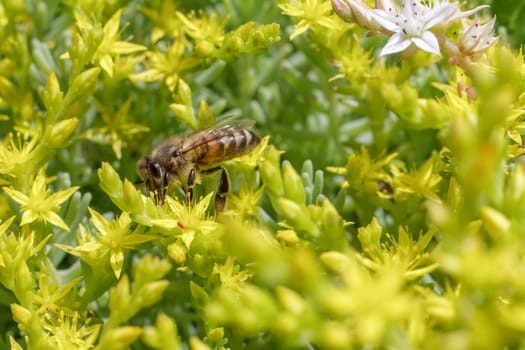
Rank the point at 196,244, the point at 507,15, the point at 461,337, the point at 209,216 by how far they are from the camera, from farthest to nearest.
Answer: the point at 507,15 < the point at 209,216 < the point at 196,244 < the point at 461,337

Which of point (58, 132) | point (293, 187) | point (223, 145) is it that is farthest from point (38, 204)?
point (293, 187)

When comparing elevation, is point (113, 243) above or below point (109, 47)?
below

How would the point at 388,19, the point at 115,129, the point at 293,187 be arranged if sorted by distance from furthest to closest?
the point at 115,129 < the point at 388,19 < the point at 293,187

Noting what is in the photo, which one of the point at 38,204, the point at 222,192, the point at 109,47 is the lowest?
the point at 222,192

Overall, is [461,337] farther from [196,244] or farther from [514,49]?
[514,49]

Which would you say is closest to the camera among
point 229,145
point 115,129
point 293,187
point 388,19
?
point 293,187

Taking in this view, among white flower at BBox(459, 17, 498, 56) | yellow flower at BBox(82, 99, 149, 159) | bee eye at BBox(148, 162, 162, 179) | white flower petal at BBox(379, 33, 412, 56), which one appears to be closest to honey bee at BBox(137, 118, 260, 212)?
bee eye at BBox(148, 162, 162, 179)

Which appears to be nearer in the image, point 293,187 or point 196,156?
point 293,187

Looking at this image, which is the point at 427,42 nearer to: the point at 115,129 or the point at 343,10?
the point at 343,10

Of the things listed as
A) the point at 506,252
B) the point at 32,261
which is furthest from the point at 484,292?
the point at 32,261
